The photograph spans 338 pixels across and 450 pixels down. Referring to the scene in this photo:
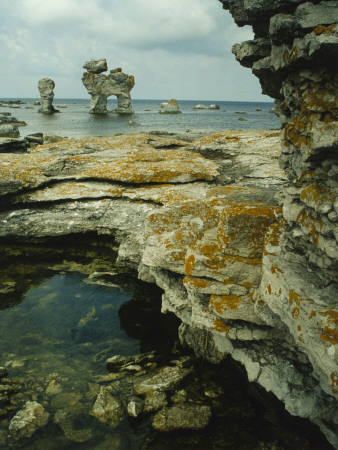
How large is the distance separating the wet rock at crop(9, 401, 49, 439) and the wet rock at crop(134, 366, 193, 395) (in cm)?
172

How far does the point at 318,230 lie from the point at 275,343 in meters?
2.70

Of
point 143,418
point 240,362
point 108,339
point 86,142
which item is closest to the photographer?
point 143,418

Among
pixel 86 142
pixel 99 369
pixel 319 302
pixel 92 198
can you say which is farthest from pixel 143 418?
pixel 86 142

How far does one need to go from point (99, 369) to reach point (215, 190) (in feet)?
15.8

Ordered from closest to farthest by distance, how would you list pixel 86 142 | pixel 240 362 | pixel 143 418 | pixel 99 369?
pixel 143 418 < pixel 240 362 < pixel 99 369 < pixel 86 142

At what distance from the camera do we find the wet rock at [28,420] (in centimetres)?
514

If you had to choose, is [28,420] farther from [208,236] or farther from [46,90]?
[46,90]

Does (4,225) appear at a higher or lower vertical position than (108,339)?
higher

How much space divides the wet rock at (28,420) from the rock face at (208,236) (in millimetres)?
1854

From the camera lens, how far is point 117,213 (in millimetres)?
10609

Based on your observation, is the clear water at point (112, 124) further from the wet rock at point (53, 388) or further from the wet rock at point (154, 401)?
the wet rock at point (154, 401)

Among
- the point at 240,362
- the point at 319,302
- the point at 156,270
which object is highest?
the point at 319,302

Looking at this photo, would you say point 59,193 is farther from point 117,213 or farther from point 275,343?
point 275,343

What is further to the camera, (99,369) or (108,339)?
(108,339)
